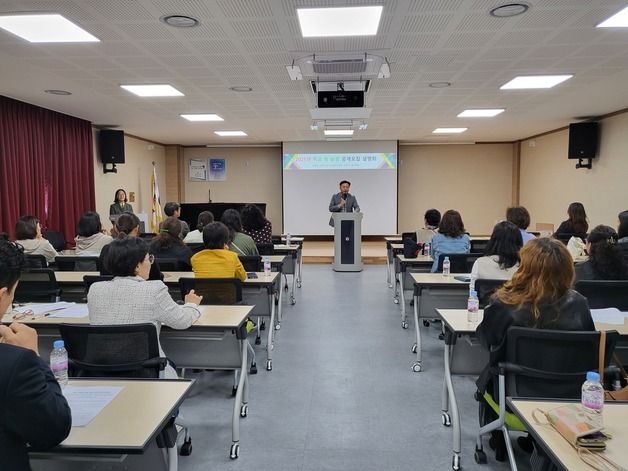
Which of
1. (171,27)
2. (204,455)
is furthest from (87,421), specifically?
(171,27)

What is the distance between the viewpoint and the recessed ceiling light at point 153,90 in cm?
597

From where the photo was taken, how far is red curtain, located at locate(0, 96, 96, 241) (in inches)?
265

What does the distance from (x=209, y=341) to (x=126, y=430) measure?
1.40 m

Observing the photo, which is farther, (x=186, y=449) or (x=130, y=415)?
(x=186, y=449)

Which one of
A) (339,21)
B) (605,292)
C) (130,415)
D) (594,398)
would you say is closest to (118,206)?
(339,21)

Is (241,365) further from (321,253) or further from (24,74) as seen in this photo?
(321,253)

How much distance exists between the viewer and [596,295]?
301 centimetres

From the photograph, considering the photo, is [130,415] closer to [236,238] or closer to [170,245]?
[170,245]

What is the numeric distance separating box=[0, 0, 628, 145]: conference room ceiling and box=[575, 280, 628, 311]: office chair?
219cm

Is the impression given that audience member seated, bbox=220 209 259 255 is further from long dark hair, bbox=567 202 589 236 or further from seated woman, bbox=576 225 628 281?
long dark hair, bbox=567 202 589 236

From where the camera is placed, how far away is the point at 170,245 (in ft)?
14.6

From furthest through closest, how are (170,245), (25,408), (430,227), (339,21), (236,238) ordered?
(430,227), (236,238), (170,245), (339,21), (25,408)

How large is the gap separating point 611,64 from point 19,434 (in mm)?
6264

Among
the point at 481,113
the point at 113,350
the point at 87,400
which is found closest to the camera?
the point at 87,400
